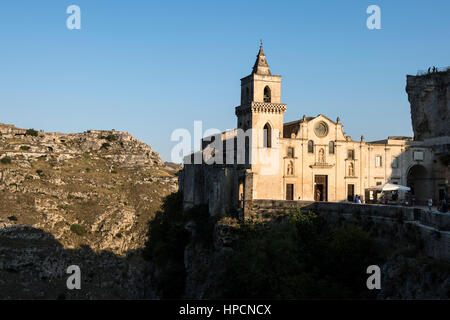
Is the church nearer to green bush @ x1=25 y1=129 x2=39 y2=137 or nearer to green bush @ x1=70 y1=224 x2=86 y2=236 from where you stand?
green bush @ x1=70 y1=224 x2=86 y2=236

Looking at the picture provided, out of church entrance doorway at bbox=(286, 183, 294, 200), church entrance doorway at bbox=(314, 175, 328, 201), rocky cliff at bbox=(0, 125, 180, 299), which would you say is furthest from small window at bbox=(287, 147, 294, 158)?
rocky cliff at bbox=(0, 125, 180, 299)

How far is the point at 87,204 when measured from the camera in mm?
97312

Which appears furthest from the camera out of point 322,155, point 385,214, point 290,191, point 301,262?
point 322,155

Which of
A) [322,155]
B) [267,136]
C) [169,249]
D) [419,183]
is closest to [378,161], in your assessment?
[419,183]

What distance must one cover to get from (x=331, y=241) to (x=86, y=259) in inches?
2230

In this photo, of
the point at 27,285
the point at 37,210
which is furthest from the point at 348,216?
the point at 37,210

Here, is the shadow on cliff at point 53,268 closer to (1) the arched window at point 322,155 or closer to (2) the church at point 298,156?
(2) the church at point 298,156

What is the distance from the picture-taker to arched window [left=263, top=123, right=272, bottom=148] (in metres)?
47.6

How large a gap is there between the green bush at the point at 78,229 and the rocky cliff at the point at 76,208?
16 cm

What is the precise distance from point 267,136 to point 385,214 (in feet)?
60.3

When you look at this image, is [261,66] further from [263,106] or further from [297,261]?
[297,261]

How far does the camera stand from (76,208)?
9500 cm

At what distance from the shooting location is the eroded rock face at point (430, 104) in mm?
54500

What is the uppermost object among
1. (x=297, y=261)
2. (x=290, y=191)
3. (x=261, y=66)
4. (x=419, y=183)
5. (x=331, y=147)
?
(x=261, y=66)
